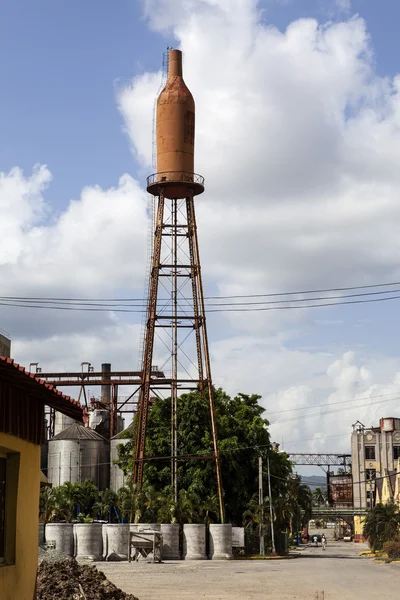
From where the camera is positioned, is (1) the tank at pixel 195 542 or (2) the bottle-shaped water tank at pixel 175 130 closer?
(1) the tank at pixel 195 542

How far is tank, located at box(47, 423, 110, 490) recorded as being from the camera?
265ft

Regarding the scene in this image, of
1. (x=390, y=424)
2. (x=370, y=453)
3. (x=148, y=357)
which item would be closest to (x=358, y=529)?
(x=370, y=453)

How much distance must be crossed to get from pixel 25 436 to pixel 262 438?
165 ft

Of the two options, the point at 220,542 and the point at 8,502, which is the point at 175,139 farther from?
the point at 8,502

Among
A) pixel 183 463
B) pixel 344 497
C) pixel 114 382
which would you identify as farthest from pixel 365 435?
pixel 183 463

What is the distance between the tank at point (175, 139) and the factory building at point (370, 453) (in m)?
75.5

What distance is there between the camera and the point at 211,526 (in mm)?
53688

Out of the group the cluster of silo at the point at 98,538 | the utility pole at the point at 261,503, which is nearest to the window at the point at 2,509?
the cluster of silo at the point at 98,538

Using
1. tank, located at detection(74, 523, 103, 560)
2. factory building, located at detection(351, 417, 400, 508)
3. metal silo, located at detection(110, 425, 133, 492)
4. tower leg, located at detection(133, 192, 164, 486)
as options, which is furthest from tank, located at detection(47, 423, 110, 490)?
factory building, located at detection(351, 417, 400, 508)

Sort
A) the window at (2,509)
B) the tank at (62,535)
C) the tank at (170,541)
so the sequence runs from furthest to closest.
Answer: the tank at (170,541) → the tank at (62,535) → the window at (2,509)

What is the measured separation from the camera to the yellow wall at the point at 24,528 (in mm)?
14648

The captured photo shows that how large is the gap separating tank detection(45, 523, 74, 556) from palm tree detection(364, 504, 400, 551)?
1044 inches

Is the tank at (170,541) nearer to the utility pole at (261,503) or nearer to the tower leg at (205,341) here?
the tower leg at (205,341)

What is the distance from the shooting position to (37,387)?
14461 millimetres
